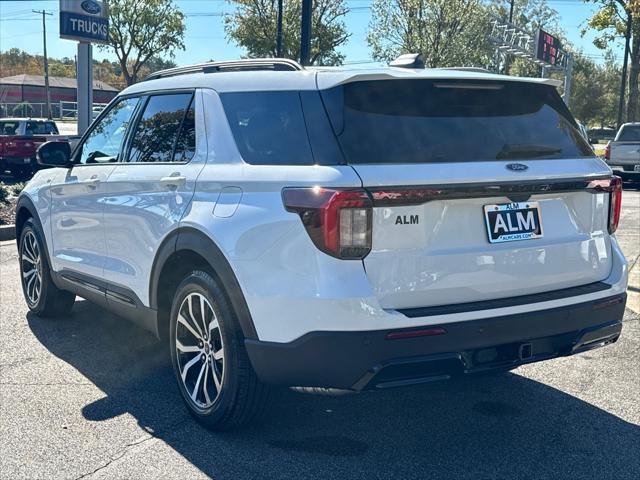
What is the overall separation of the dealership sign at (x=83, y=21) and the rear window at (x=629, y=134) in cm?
1375

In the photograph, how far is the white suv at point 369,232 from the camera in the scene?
10.1ft

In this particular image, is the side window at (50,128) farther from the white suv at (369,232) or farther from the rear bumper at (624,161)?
the white suv at (369,232)

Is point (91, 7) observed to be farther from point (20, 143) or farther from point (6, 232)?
point (6, 232)

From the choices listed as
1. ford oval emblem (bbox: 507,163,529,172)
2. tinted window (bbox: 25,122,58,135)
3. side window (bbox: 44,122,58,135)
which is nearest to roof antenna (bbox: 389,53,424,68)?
ford oval emblem (bbox: 507,163,529,172)

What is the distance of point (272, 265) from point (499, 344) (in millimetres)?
1080

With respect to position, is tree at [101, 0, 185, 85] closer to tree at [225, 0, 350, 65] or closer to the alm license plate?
tree at [225, 0, 350, 65]

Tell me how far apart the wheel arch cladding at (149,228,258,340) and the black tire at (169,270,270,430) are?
87mm

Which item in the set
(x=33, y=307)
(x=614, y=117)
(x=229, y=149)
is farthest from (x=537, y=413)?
(x=614, y=117)

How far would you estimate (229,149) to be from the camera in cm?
366

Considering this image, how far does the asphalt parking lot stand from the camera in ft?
11.2

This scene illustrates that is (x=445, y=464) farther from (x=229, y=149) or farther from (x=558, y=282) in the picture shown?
(x=229, y=149)

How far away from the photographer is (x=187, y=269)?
3969mm

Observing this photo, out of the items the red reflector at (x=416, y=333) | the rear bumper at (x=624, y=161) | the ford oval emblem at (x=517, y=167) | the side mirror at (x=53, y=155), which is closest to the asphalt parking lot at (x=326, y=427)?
the red reflector at (x=416, y=333)

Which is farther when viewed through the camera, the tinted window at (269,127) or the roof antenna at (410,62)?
the roof antenna at (410,62)
